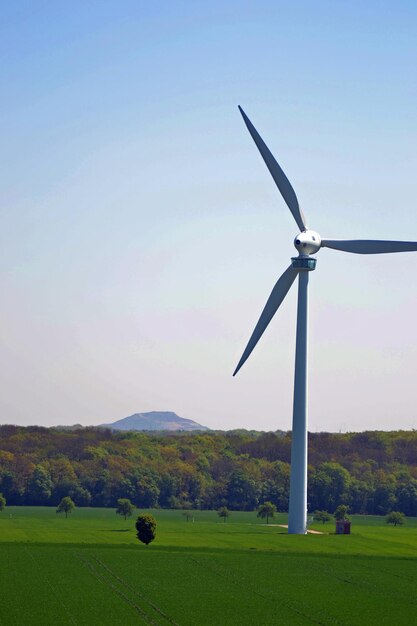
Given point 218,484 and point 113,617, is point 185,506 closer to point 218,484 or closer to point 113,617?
point 218,484

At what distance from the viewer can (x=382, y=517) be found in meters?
176

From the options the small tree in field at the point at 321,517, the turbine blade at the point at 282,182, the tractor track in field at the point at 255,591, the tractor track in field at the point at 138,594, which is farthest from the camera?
the small tree in field at the point at 321,517

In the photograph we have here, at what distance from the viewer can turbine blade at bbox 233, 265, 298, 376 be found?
11494 cm

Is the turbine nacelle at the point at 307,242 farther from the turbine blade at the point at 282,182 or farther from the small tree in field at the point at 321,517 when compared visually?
the small tree in field at the point at 321,517

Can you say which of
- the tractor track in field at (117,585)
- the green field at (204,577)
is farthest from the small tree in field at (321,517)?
the tractor track in field at (117,585)

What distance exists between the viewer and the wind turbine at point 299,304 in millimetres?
114625

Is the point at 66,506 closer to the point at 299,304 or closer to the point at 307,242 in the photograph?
the point at 299,304

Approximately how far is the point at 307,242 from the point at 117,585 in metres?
45.2

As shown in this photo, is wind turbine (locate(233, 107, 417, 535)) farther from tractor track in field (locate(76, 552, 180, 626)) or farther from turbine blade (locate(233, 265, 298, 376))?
tractor track in field (locate(76, 552, 180, 626))

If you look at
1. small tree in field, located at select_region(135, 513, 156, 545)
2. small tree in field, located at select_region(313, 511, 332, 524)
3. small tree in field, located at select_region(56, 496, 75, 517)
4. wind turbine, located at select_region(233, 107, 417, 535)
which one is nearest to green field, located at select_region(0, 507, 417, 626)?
small tree in field, located at select_region(135, 513, 156, 545)

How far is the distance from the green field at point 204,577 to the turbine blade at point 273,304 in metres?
16.6

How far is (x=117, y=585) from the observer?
251 feet

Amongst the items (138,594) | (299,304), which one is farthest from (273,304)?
(138,594)

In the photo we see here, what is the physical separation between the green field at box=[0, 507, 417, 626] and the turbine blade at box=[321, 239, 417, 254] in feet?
79.1
